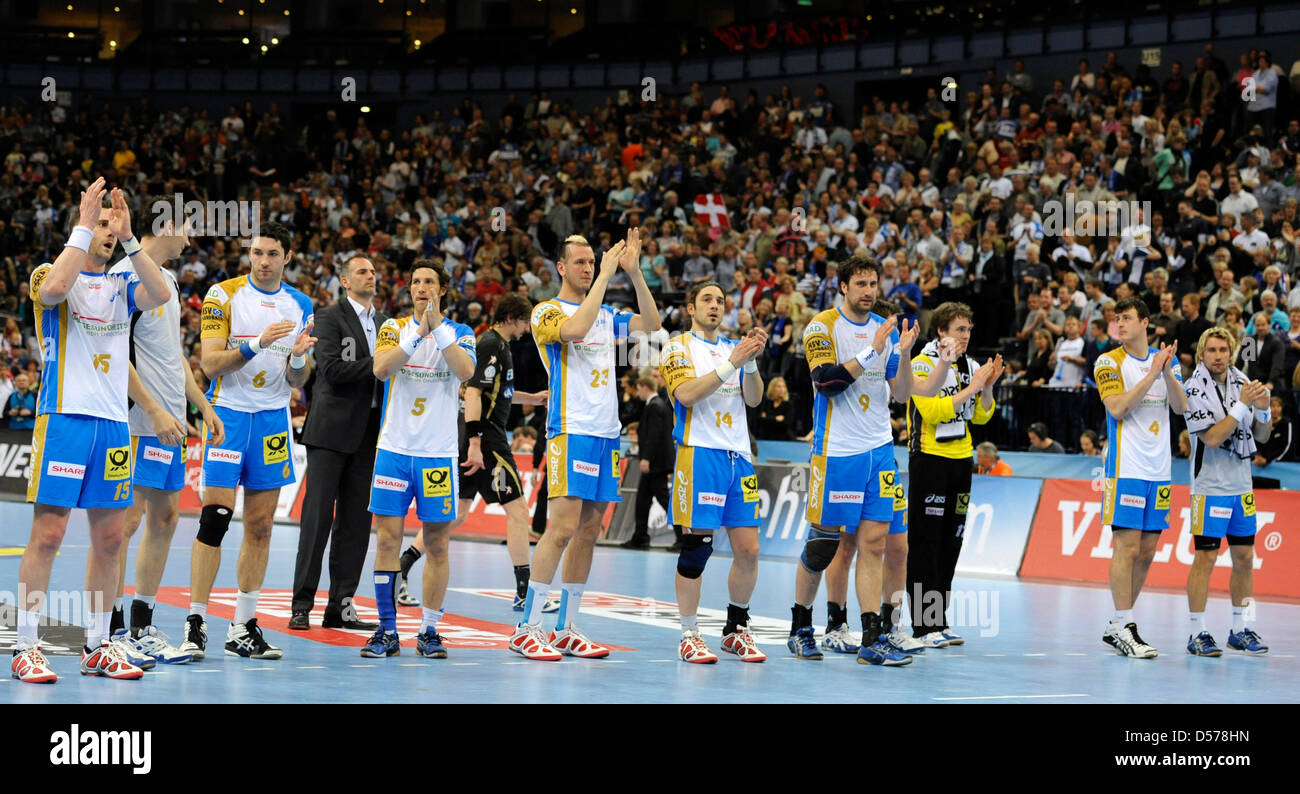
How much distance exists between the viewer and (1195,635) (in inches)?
394

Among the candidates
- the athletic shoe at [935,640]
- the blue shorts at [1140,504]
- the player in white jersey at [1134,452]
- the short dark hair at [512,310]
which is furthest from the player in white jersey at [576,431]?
the blue shorts at [1140,504]

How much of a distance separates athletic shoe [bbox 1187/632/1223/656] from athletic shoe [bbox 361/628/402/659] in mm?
5491

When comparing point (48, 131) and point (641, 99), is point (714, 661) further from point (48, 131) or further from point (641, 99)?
point (48, 131)

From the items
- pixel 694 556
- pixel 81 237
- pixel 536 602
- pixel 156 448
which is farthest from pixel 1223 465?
pixel 81 237

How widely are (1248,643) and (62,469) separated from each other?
7.86 meters

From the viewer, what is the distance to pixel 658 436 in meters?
17.1

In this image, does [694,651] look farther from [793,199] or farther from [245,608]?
[793,199]

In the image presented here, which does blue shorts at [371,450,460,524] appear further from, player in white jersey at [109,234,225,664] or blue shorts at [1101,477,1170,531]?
blue shorts at [1101,477,1170,531]

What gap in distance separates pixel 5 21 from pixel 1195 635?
37.4 meters

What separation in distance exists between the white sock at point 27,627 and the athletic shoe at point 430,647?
88.3 inches

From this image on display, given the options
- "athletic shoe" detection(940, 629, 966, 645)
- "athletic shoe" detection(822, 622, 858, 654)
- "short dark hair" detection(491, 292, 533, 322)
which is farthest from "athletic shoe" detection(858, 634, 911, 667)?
"short dark hair" detection(491, 292, 533, 322)

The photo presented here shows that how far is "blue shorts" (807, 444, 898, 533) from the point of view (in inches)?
358

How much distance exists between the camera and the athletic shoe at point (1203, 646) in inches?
388

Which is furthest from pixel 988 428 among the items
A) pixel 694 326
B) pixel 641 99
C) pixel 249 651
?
pixel 641 99
